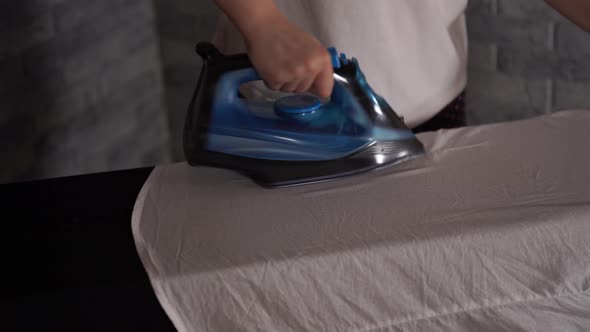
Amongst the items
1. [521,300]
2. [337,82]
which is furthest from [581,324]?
[337,82]

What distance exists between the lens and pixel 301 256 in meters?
0.90

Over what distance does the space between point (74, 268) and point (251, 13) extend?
438mm

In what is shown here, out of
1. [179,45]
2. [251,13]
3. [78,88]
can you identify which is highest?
[251,13]

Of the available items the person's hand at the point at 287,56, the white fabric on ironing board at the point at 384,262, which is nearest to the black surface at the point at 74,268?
the white fabric on ironing board at the point at 384,262

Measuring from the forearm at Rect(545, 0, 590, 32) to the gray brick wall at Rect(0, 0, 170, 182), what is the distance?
134cm

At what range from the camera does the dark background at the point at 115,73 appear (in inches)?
77.7

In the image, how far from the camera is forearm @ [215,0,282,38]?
106cm

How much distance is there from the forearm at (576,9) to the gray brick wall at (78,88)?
134 cm

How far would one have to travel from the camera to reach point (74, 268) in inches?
36.1

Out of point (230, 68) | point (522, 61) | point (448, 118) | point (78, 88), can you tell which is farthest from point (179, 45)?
point (230, 68)

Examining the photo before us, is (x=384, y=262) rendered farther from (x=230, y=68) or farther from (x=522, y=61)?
(x=522, y=61)

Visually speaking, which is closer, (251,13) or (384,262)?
(384,262)

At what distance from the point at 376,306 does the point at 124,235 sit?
0.36 m

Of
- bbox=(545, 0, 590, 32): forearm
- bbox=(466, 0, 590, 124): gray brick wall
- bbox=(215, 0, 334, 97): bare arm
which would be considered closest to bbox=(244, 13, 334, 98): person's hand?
bbox=(215, 0, 334, 97): bare arm
